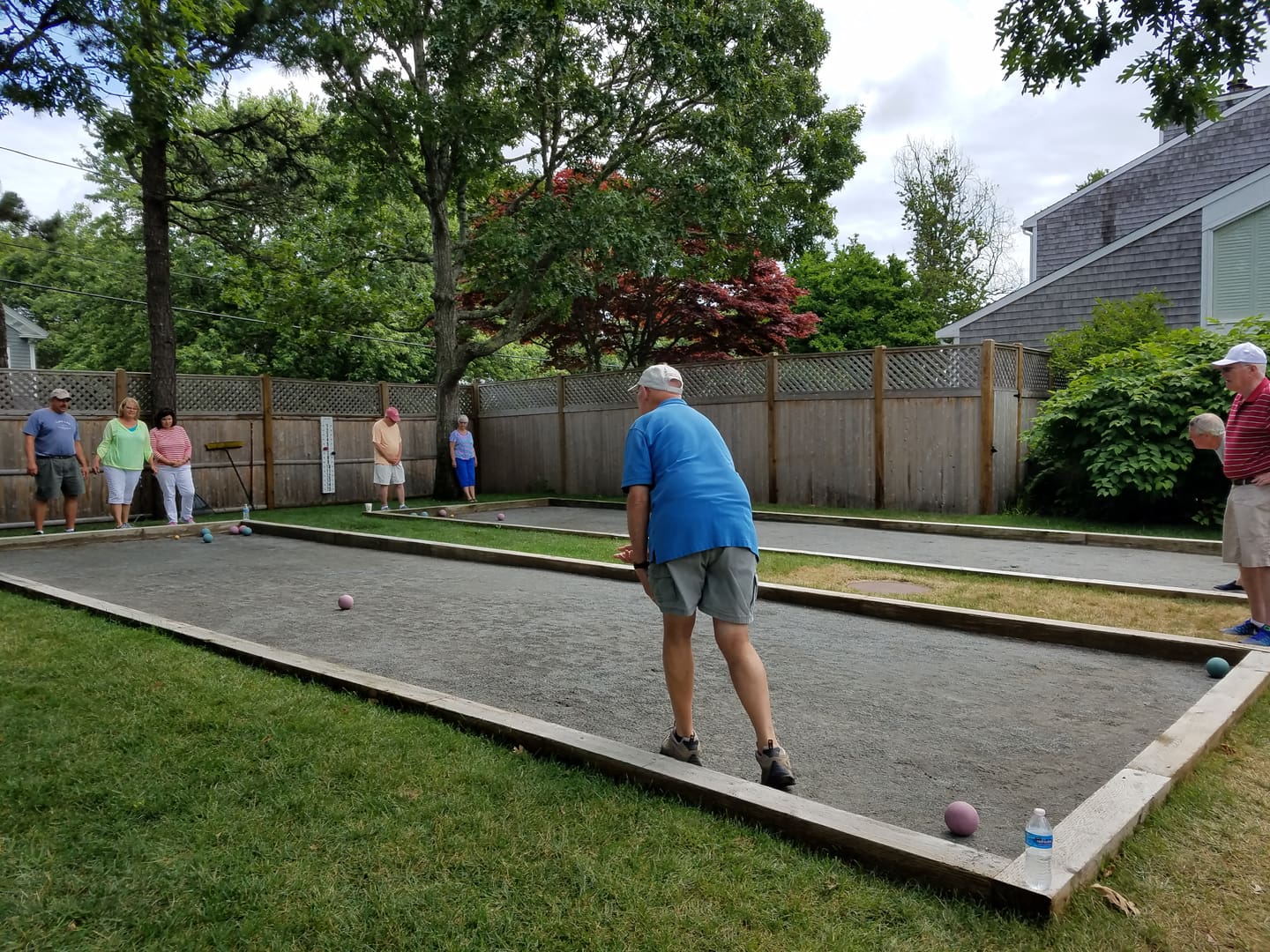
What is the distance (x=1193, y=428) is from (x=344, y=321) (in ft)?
41.0

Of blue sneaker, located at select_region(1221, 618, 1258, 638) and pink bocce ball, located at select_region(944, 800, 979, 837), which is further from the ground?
blue sneaker, located at select_region(1221, 618, 1258, 638)

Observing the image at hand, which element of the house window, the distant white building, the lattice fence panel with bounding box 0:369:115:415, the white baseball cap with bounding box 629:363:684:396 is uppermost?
the distant white building

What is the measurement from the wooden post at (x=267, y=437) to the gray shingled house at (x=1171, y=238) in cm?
1258

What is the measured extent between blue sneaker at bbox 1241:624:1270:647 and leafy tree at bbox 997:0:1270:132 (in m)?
2.81

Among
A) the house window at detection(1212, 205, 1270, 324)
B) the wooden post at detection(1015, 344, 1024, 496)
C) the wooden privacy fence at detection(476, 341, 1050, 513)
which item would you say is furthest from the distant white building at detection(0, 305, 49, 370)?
the house window at detection(1212, 205, 1270, 324)

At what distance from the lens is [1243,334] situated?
9.60 metres

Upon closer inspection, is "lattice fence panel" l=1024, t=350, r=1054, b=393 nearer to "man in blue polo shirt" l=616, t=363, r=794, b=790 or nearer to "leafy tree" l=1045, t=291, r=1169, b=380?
"leafy tree" l=1045, t=291, r=1169, b=380

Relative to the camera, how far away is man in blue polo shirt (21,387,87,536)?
31.3ft

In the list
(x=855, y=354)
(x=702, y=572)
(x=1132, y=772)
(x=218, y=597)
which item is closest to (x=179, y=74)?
(x=218, y=597)

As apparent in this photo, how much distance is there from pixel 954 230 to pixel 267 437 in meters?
25.1

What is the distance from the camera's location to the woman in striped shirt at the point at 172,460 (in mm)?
10266

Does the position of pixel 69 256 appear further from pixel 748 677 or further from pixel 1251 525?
pixel 1251 525

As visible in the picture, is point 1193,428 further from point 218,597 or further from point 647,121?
point 647,121

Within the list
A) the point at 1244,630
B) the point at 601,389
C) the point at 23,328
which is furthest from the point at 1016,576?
the point at 23,328
